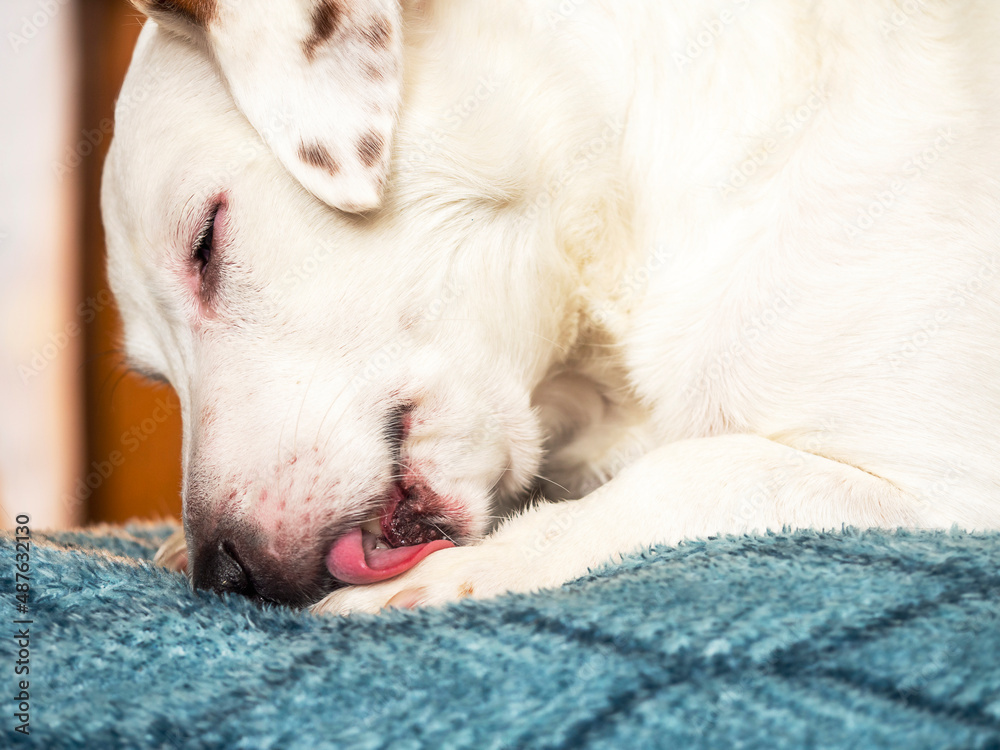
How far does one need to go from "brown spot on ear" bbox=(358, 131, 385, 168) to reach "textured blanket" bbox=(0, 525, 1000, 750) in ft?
2.05

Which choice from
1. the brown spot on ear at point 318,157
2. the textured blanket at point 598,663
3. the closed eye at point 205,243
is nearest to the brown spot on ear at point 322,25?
the brown spot on ear at point 318,157

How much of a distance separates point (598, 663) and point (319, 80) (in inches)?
34.5

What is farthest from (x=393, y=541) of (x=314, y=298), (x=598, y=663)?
(x=598, y=663)

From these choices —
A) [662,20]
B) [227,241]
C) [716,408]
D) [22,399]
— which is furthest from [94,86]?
[716,408]

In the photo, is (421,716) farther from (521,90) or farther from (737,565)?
(521,90)

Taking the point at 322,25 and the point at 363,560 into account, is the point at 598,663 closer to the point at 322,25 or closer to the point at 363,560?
the point at 363,560

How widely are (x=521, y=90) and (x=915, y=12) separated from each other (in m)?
0.62

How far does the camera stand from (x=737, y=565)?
87 centimetres

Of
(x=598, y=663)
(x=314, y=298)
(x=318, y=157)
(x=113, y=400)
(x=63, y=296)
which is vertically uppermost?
(x=318, y=157)

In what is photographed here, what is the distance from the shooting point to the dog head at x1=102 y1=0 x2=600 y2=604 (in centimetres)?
114

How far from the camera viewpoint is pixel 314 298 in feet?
3.98

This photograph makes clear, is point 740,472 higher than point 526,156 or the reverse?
the reverse

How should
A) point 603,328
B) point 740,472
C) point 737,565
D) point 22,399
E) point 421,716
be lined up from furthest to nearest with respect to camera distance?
point 22,399, point 603,328, point 740,472, point 737,565, point 421,716

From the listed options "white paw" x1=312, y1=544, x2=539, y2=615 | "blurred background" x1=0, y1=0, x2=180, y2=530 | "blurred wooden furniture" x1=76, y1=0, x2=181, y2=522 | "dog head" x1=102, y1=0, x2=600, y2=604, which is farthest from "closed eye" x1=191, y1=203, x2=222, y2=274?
"blurred wooden furniture" x1=76, y1=0, x2=181, y2=522
